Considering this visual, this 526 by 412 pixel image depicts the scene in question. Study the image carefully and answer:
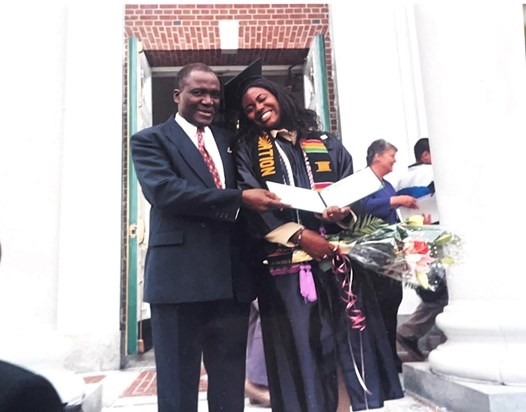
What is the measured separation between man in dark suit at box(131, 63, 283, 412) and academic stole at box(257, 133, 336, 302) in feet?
0.31

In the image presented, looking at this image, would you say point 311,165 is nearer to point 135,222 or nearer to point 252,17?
point 135,222

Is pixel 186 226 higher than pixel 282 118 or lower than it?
lower

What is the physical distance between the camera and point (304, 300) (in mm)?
1295

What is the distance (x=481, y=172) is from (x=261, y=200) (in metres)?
1.00

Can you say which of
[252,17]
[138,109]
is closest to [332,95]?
[252,17]

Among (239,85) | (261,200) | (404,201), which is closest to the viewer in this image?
(261,200)

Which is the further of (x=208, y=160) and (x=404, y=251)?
(x=208, y=160)

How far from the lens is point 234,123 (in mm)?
1469

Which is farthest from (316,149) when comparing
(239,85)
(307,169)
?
(239,85)

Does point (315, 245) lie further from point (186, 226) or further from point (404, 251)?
point (186, 226)

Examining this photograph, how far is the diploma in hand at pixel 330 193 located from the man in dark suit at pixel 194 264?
0.03 m

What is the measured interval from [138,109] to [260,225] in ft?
6.83

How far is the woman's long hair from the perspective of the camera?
142 centimetres

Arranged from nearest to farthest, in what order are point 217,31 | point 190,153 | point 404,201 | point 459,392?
point 190,153
point 459,392
point 404,201
point 217,31
